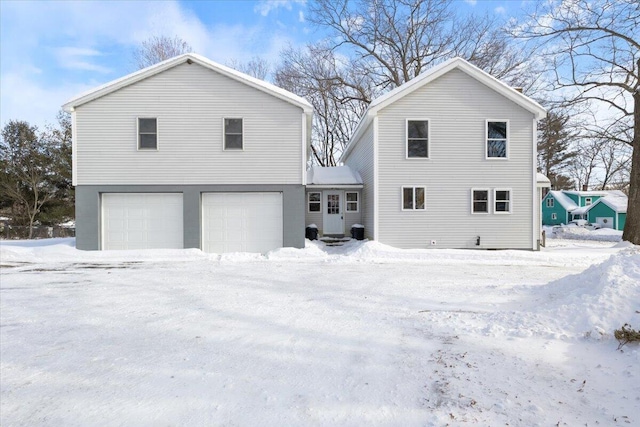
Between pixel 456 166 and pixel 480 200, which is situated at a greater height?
pixel 456 166

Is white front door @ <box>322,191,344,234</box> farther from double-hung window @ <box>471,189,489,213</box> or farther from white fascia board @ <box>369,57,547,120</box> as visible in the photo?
double-hung window @ <box>471,189,489,213</box>

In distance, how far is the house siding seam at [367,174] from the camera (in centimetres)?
1403

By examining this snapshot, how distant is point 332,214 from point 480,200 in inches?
248

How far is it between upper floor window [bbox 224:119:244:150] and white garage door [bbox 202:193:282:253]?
71.9 inches

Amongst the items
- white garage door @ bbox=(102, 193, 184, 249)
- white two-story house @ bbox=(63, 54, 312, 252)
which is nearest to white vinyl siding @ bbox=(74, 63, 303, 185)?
white two-story house @ bbox=(63, 54, 312, 252)

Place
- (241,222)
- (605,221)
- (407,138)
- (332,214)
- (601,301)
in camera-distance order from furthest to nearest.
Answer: (605,221) < (332,214) < (407,138) < (241,222) < (601,301)

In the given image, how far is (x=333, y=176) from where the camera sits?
54.3ft

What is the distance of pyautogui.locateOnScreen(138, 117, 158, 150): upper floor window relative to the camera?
12.7 metres

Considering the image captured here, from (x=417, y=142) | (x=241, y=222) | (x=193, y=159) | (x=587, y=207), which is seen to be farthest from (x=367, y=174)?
(x=587, y=207)

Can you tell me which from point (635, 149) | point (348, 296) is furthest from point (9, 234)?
point (635, 149)

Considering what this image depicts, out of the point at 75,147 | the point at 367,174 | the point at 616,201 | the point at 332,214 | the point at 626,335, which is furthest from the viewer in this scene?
the point at 616,201

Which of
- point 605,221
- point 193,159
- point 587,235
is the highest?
point 193,159

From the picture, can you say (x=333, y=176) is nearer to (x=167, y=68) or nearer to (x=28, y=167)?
(x=167, y=68)

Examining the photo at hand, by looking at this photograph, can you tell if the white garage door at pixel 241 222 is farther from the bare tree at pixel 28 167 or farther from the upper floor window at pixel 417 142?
the bare tree at pixel 28 167
